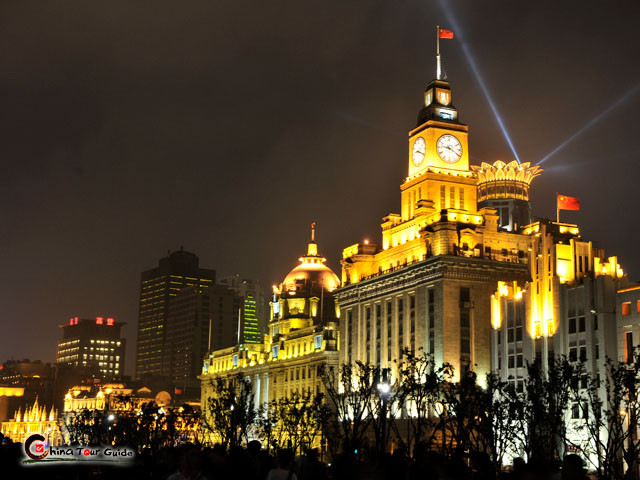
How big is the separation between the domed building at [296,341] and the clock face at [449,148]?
33.0 m

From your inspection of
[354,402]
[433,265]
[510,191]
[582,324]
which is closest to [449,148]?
[433,265]

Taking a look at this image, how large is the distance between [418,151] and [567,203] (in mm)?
23820

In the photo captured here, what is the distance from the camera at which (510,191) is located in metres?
140

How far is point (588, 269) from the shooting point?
91.7 metres

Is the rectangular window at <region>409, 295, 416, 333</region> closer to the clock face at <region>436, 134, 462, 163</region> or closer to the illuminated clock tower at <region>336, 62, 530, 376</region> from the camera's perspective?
the illuminated clock tower at <region>336, 62, 530, 376</region>

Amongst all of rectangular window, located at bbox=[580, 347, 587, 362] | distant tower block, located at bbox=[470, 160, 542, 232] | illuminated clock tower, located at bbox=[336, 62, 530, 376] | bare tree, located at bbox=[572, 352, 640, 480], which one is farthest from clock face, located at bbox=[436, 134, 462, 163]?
bare tree, located at bbox=[572, 352, 640, 480]

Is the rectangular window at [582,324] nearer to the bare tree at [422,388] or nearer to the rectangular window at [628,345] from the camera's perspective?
the rectangular window at [628,345]

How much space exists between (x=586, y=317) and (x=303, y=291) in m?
86.1

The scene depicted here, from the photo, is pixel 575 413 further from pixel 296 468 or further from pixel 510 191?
pixel 296 468

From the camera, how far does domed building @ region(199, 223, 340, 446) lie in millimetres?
145000

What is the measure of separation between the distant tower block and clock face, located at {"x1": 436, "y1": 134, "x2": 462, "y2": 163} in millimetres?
17728

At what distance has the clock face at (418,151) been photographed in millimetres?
121831

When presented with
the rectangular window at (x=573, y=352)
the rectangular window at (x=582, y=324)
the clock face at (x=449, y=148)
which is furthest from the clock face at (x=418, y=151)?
the rectangular window at (x=573, y=352)

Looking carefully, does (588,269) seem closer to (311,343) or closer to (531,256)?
(531,256)
